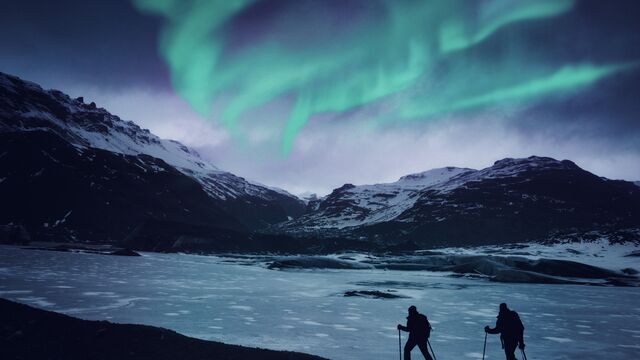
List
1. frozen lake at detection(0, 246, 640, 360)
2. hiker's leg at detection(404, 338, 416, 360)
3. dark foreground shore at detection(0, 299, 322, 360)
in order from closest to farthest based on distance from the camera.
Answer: hiker's leg at detection(404, 338, 416, 360) < dark foreground shore at detection(0, 299, 322, 360) < frozen lake at detection(0, 246, 640, 360)

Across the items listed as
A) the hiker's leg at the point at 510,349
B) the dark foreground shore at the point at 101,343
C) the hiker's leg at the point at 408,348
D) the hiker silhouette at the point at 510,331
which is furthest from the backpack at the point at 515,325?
the dark foreground shore at the point at 101,343

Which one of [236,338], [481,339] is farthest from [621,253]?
[236,338]

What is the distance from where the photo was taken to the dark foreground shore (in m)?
12.7

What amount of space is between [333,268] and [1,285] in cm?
5645

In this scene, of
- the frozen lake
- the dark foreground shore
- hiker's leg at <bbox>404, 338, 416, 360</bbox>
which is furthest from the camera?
the frozen lake

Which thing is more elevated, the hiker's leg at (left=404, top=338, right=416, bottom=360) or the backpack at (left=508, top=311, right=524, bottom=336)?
the backpack at (left=508, top=311, right=524, bottom=336)

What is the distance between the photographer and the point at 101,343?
13914 millimetres

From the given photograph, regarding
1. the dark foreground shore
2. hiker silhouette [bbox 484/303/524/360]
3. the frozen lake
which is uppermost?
hiker silhouette [bbox 484/303/524/360]

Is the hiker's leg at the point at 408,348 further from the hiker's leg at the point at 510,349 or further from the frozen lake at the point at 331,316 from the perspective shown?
the hiker's leg at the point at 510,349

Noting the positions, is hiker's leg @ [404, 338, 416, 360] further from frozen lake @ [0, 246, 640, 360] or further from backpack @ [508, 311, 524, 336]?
backpack @ [508, 311, 524, 336]

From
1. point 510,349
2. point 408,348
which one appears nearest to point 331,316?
point 408,348

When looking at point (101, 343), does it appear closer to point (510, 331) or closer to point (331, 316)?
point (331, 316)

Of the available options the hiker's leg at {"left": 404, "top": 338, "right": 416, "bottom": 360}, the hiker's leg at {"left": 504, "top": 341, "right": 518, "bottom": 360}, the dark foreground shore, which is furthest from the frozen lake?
the hiker's leg at {"left": 504, "top": 341, "right": 518, "bottom": 360}

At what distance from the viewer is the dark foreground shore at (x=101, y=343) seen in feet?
41.7
